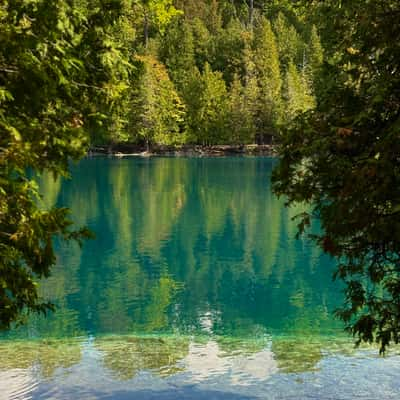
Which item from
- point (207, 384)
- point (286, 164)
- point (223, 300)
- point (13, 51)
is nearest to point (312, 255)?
point (223, 300)

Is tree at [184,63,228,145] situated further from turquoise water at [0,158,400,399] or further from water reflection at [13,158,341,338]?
turquoise water at [0,158,400,399]

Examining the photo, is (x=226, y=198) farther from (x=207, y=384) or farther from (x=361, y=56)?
(x=361, y=56)

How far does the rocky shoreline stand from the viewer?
294 feet

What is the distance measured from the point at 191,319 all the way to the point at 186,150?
7584cm

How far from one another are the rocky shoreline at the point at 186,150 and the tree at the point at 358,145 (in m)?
81.8

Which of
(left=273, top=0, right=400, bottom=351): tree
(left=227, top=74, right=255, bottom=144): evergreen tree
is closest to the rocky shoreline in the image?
(left=227, top=74, right=255, bottom=144): evergreen tree

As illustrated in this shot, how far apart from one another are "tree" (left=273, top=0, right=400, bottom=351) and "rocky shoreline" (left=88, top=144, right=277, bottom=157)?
81779 mm

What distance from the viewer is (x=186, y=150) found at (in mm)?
92812

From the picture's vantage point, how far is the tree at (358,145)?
6734 millimetres

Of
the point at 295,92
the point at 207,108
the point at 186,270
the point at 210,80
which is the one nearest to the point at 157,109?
the point at 207,108

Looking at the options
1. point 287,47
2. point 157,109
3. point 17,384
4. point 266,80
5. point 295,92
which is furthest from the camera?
point 287,47

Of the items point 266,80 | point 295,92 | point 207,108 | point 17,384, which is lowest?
point 17,384

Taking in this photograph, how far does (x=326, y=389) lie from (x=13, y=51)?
7.26 m

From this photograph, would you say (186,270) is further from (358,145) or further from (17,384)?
(358,145)
